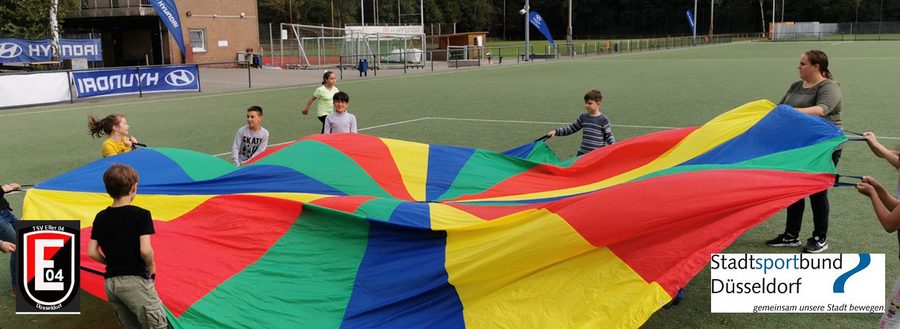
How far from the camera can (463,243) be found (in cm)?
423

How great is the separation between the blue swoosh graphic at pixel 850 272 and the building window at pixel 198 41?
36.9 m

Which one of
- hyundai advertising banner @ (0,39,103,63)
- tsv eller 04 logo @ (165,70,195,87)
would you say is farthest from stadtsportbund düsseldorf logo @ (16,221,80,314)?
hyundai advertising banner @ (0,39,103,63)

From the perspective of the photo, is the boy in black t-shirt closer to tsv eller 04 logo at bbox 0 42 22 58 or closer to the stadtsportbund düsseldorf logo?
the stadtsportbund düsseldorf logo

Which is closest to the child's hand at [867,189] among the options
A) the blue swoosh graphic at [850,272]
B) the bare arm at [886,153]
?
the bare arm at [886,153]

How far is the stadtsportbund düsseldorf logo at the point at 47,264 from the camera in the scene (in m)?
3.86

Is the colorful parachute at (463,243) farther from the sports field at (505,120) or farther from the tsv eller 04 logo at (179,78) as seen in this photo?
the tsv eller 04 logo at (179,78)

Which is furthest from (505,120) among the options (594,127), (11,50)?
(11,50)

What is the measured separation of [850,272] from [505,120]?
11.1 m

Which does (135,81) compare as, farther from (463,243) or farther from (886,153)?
(886,153)

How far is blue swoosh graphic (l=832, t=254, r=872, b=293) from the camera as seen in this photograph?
4473 mm

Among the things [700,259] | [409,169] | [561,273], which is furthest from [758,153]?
[409,169]

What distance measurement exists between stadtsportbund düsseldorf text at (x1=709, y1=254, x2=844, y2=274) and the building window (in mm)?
36619

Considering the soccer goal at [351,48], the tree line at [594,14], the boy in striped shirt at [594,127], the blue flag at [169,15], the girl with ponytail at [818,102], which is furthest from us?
the tree line at [594,14]

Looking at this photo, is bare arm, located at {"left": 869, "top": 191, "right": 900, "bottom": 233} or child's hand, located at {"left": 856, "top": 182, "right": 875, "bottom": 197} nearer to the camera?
bare arm, located at {"left": 869, "top": 191, "right": 900, "bottom": 233}
